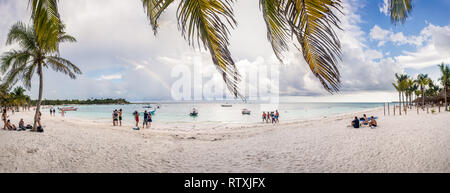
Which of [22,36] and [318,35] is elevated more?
[22,36]

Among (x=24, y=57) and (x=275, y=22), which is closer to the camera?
(x=275, y=22)

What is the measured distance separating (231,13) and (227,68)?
1.79ft

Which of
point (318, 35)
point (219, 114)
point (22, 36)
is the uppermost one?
point (22, 36)

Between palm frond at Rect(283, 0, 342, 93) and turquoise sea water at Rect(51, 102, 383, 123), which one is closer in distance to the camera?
palm frond at Rect(283, 0, 342, 93)

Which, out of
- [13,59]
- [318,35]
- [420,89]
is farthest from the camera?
[420,89]

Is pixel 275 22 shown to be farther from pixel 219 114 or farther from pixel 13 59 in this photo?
pixel 219 114

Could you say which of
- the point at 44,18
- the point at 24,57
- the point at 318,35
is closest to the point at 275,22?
the point at 318,35

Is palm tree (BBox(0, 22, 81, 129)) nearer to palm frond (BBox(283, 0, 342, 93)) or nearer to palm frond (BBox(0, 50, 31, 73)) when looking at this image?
palm frond (BBox(0, 50, 31, 73))

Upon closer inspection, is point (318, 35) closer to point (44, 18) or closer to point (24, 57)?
point (44, 18)

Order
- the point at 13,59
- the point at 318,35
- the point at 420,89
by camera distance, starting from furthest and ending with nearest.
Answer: the point at 420,89, the point at 13,59, the point at 318,35

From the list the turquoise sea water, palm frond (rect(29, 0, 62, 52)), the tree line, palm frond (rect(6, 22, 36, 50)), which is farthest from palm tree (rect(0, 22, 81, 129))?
the tree line

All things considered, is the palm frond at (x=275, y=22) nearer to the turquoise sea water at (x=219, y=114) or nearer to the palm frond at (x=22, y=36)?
the palm frond at (x=22, y=36)

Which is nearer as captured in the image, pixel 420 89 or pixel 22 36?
pixel 22 36

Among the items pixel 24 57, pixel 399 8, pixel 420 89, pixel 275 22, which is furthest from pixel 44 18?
pixel 420 89
